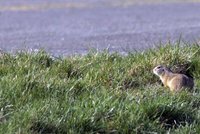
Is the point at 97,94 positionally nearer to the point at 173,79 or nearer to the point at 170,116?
the point at 170,116

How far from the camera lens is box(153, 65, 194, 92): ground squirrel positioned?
6.57 meters

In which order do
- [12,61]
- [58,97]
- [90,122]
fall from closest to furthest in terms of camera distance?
1. [90,122]
2. [58,97]
3. [12,61]

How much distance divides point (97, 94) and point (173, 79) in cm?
81

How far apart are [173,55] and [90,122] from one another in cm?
190

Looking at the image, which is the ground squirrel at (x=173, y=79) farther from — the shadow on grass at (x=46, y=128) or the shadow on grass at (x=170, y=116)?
the shadow on grass at (x=46, y=128)

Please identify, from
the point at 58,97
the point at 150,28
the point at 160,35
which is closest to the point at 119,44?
the point at 160,35

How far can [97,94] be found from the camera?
20.3ft

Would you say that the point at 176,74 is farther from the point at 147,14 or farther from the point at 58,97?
the point at 147,14

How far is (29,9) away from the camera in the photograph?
16344 millimetres

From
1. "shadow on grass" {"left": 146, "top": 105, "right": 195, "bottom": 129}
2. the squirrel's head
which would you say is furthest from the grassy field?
the squirrel's head

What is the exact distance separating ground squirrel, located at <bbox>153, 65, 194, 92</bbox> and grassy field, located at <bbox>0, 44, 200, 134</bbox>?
86 mm

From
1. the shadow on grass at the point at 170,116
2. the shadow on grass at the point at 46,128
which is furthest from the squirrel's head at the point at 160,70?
the shadow on grass at the point at 46,128

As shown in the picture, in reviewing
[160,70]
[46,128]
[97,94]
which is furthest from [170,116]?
[46,128]

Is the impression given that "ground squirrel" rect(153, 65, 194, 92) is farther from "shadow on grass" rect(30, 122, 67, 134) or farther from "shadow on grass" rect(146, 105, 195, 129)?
"shadow on grass" rect(30, 122, 67, 134)
